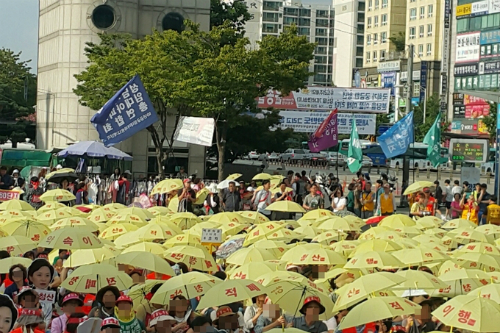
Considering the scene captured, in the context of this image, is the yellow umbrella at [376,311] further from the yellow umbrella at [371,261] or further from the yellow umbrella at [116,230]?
the yellow umbrella at [116,230]

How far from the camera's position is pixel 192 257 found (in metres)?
12.5

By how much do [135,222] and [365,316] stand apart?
27.2 feet

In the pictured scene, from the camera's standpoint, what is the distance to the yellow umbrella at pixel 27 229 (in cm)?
1438

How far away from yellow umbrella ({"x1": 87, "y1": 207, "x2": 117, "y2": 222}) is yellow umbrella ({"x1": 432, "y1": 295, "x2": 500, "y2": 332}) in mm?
9934

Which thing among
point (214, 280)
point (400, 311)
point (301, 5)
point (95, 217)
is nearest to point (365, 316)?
point (400, 311)

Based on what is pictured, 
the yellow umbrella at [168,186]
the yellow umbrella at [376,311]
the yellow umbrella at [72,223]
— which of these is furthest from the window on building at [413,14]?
the yellow umbrella at [376,311]

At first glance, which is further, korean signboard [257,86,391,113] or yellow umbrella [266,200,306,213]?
korean signboard [257,86,391,113]

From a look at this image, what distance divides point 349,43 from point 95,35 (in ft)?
331

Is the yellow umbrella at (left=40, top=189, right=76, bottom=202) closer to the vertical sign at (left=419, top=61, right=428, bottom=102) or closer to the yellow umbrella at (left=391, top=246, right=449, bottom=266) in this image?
the yellow umbrella at (left=391, top=246, right=449, bottom=266)

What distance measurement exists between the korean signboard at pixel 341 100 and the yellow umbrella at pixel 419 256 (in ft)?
141

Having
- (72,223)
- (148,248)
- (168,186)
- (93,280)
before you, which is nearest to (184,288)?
(93,280)

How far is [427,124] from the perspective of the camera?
92.1 metres

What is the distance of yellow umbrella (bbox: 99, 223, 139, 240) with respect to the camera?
1527 cm

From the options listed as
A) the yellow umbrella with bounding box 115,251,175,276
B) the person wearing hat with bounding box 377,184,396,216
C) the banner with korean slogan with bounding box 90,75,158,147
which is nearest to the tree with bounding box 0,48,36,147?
the banner with korean slogan with bounding box 90,75,158,147
